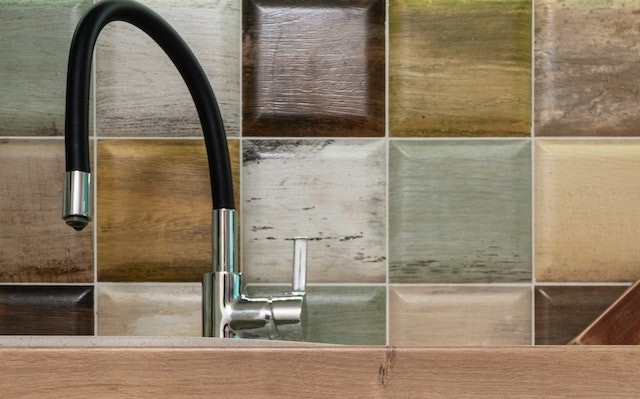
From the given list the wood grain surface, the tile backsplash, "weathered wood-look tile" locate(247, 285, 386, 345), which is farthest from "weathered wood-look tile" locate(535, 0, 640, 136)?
the wood grain surface

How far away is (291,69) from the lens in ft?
3.02

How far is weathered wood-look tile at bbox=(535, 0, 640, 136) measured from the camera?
91cm

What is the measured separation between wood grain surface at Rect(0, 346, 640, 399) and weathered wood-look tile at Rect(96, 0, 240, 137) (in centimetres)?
52

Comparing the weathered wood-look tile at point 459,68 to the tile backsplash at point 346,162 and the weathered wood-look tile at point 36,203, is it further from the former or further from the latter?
the weathered wood-look tile at point 36,203

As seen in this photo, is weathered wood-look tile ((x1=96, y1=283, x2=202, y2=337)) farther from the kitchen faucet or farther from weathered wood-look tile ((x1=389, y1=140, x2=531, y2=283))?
weathered wood-look tile ((x1=389, y1=140, x2=531, y2=283))

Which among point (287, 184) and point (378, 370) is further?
point (287, 184)

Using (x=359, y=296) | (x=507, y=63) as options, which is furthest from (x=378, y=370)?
(x=507, y=63)

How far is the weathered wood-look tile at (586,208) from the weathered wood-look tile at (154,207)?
38cm

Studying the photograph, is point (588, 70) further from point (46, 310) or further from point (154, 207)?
point (46, 310)

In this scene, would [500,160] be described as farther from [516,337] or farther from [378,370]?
[378,370]

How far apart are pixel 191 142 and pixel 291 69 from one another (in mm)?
151

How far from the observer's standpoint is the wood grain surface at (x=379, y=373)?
0.43 meters

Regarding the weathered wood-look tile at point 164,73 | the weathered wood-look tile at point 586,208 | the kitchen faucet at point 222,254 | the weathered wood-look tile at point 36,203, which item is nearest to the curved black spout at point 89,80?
the kitchen faucet at point 222,254

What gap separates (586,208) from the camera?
0.91 meters
